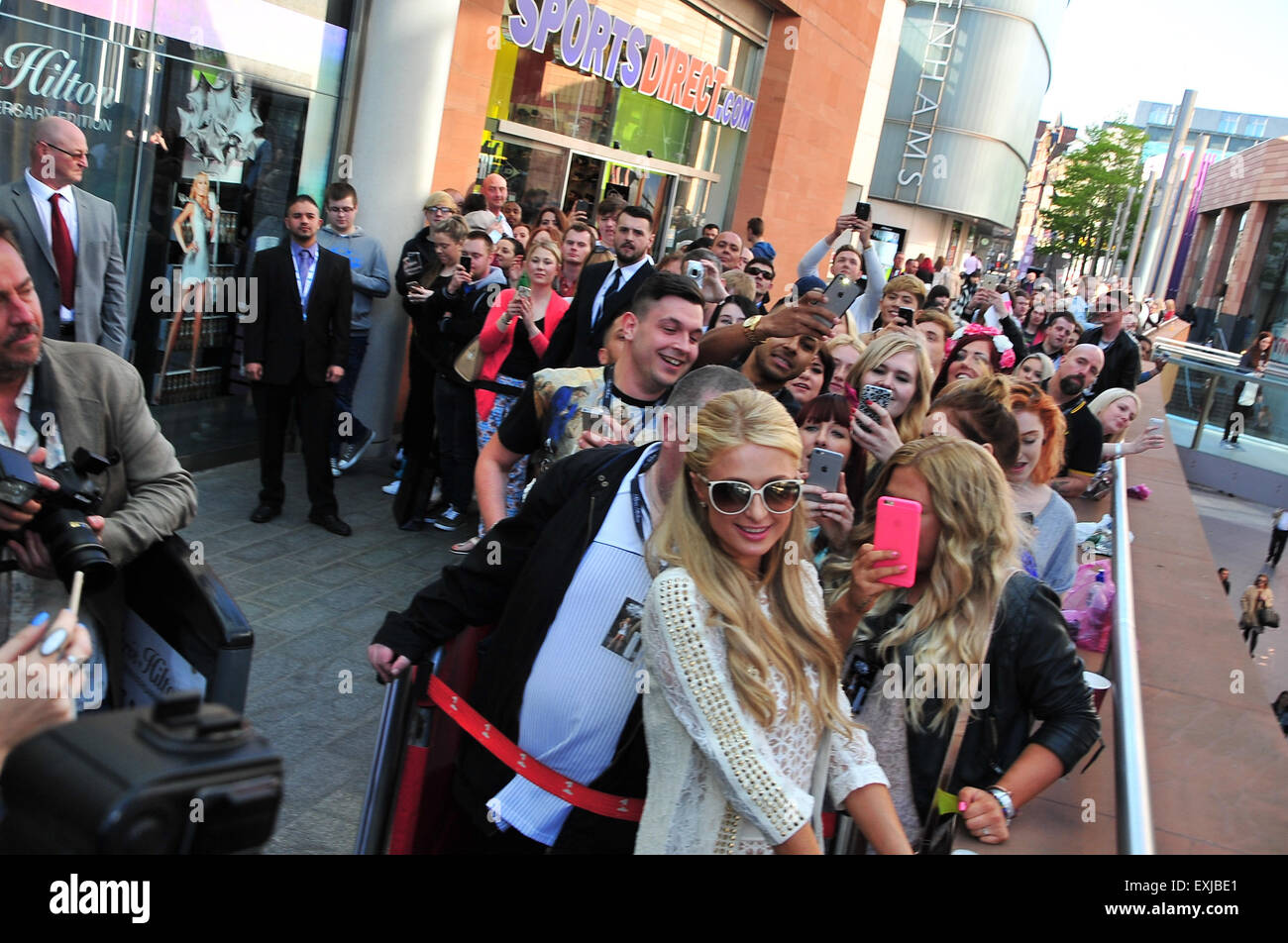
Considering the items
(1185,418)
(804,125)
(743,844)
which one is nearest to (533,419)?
(743,844)

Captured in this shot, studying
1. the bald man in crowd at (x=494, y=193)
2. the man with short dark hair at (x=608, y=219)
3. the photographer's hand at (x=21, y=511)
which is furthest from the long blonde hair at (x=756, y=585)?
the man with short dark hair at (x=608, y=219)

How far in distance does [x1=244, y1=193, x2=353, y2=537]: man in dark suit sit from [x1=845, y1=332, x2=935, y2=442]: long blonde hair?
12.0 feet

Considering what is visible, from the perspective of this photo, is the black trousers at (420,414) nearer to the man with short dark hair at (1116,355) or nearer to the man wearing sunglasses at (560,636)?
the man wearing sunglasses at (560,636)

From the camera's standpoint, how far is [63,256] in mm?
5625

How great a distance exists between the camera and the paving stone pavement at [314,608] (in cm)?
411

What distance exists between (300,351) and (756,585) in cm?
528

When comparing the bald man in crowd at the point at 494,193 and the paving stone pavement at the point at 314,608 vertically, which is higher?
the bald man in crowd at the point at 494,193

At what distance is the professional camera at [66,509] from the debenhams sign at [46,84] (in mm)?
4152

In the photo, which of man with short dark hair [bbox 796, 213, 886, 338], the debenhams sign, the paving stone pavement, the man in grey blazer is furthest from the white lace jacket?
man with short dark hair [bbox 796, 213, 886, 338]

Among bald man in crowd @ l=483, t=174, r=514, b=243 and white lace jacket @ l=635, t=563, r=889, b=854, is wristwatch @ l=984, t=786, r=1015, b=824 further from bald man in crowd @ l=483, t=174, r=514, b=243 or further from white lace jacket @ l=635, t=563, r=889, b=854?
bald man in crowd @ l=483, t=174, r=514, b=243

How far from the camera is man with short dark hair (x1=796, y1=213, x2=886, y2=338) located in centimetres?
791

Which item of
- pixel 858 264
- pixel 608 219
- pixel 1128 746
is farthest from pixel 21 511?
pixel 608 219
